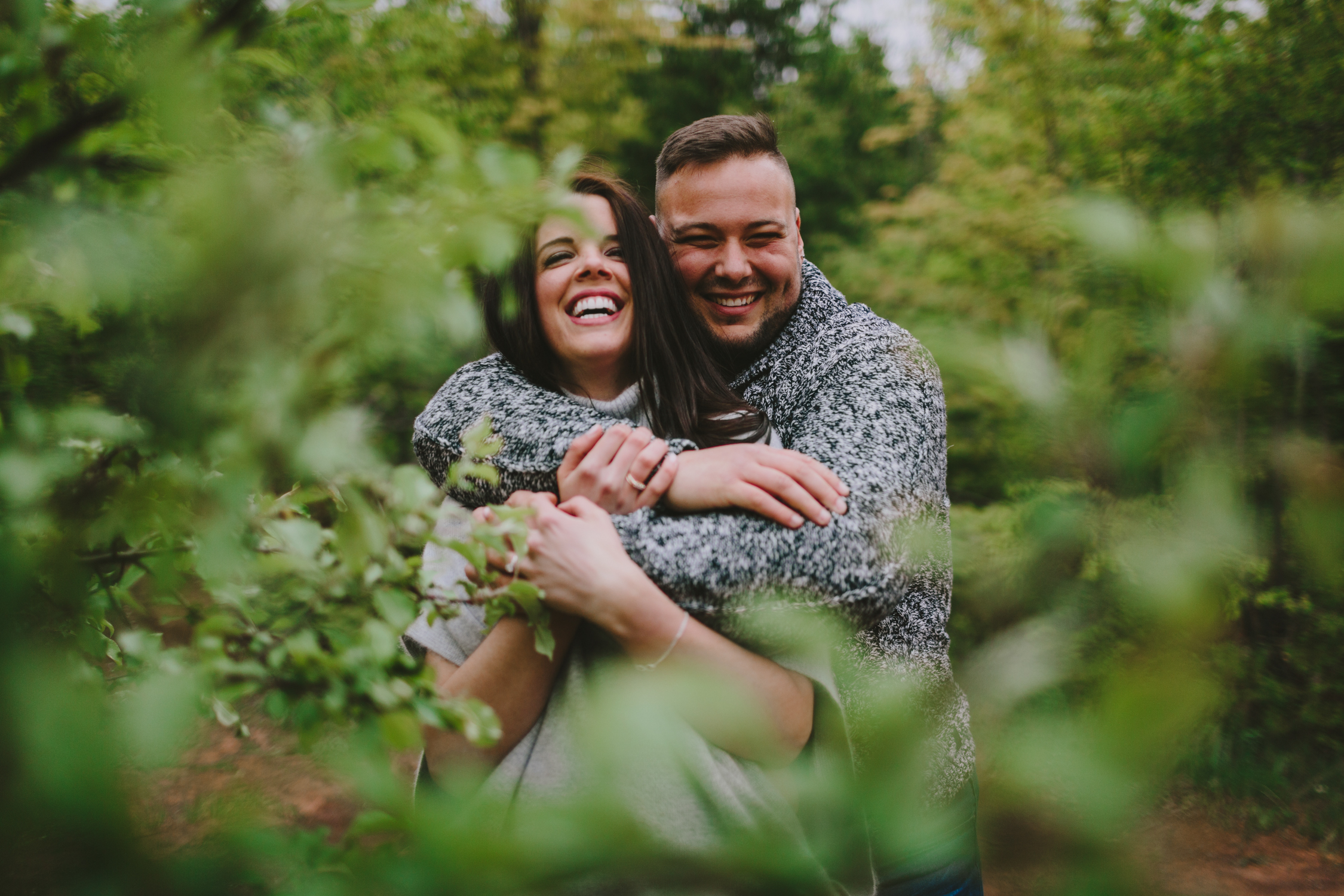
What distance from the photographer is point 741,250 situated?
93.5 inches

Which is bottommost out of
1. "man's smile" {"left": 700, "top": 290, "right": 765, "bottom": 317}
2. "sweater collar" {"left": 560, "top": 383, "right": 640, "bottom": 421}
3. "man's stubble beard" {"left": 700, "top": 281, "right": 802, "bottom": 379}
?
"sweater collar" {"left": 560, "top": 383, "right": 640, "bottom": 421}

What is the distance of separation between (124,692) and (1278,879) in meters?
4.74

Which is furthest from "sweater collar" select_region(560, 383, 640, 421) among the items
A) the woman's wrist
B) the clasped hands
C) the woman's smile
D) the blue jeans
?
the blue jeans

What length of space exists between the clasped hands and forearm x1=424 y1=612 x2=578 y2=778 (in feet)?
0.29

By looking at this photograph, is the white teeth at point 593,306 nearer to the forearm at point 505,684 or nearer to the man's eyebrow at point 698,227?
the man's eyebrow at point 698,227

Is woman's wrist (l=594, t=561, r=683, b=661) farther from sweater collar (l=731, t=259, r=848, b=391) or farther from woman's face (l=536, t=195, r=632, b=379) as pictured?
sweater collar (l=731, t=259, r=848, b=391)

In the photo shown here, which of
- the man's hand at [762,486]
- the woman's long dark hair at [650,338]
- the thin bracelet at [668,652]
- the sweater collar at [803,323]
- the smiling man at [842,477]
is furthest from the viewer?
the sweater collar at [803,323]

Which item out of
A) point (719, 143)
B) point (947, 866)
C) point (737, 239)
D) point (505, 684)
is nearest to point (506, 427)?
point (505, 684)

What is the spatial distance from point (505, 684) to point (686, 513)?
45 centimetres

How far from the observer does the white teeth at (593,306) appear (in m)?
1.95

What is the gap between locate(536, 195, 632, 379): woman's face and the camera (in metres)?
1.95

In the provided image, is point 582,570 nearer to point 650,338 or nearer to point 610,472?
point 610,472

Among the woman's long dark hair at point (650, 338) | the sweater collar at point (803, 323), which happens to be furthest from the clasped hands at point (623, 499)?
the sweater collar at point (803, 323)

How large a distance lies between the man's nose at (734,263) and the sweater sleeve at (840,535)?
75cm
